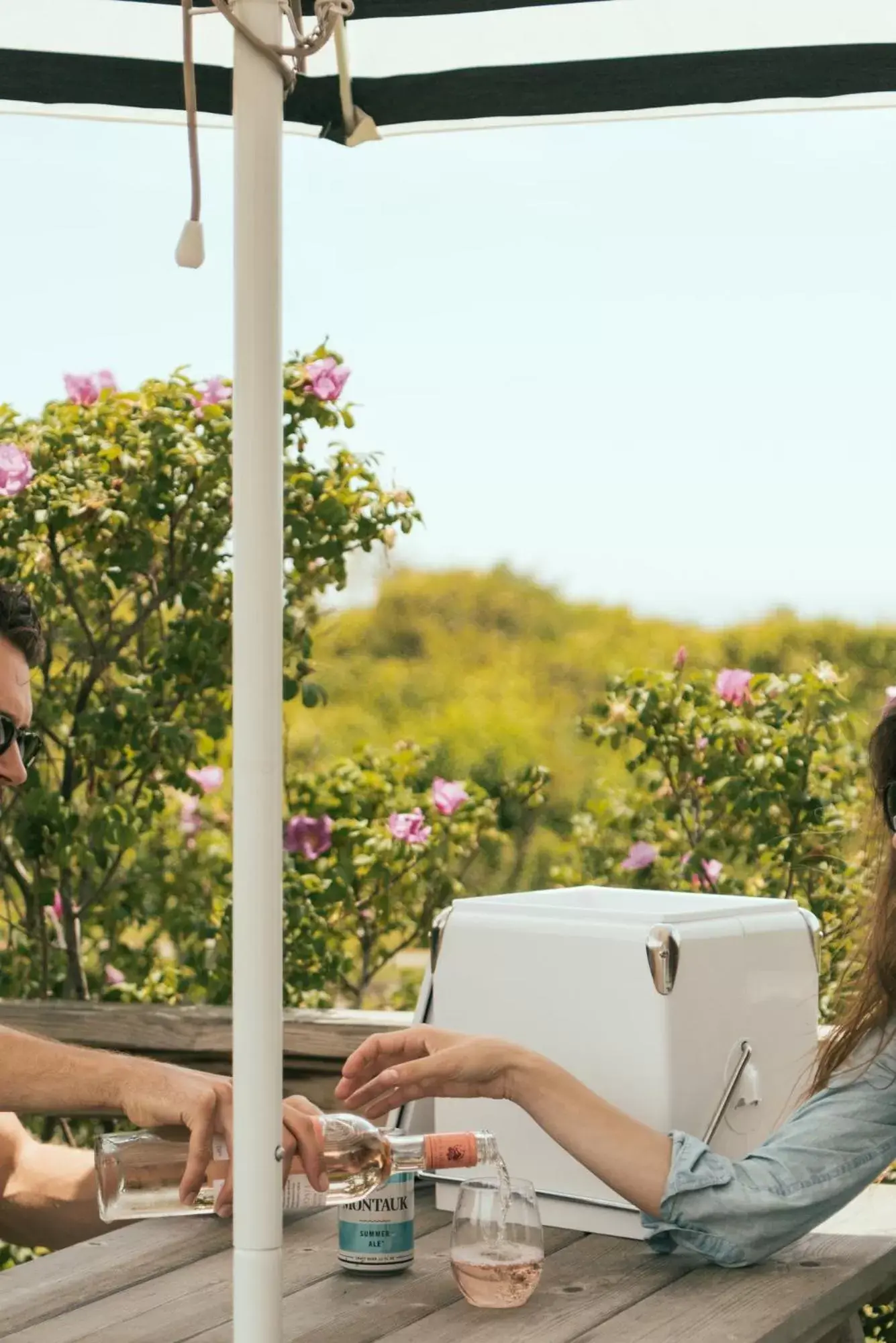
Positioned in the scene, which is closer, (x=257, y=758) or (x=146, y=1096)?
(x=257, y=758)

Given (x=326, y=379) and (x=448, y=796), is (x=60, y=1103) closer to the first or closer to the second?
(x=448, y=796)

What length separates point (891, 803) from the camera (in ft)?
5.17

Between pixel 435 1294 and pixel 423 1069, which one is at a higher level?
pixel 423 1069

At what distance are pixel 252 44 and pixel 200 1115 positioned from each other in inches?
31.8

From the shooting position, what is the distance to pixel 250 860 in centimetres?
104

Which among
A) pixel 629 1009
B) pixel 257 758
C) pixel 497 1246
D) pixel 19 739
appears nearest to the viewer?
pixel 257 758

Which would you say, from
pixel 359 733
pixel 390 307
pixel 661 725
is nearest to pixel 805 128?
pixel 390 307

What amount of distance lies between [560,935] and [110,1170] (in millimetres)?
523

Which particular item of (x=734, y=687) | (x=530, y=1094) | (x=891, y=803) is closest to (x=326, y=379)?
(x=734, y=687)

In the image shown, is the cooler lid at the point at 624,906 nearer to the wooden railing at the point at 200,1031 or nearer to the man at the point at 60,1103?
the man at the point at 60,1103

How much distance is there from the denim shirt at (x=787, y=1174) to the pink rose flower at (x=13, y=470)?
1950 millimetres

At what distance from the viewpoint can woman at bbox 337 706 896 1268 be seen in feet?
4.71

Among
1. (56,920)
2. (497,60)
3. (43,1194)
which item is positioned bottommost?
(43,1194)

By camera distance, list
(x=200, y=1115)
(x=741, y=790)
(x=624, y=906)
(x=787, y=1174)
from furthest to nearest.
→ 1. (x=741, y=790)
2. (x=624, y=906)
3. (x=787, y=1174)
4. (x=200, y=1115)
